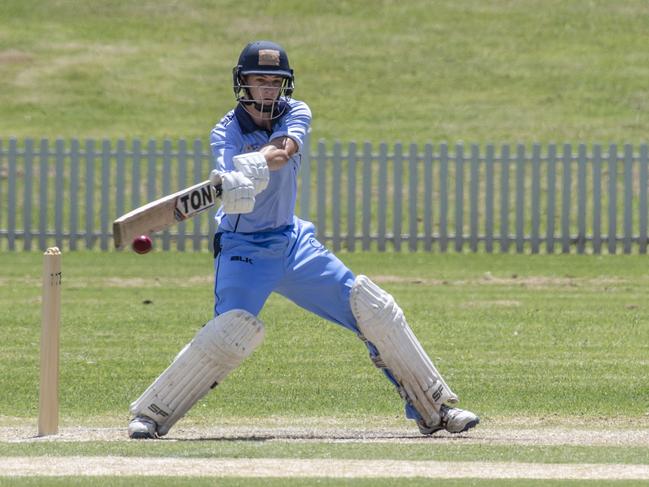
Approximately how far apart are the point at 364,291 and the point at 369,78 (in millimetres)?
23837

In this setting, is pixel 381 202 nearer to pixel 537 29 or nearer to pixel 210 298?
pixel 210 298

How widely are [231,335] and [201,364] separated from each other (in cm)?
24

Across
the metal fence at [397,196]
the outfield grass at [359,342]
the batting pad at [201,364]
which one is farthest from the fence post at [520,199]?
the batting pad at [201,364]

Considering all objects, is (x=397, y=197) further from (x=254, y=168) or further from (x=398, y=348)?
(x=254, y=168)

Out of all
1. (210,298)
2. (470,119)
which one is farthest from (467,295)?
(470,119)

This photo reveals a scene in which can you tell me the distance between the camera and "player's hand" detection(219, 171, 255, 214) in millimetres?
7895

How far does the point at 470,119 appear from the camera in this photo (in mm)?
29469

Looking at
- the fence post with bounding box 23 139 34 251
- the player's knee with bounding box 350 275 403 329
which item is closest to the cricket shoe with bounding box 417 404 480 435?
the player's knee with bounding box 350 275 403 329

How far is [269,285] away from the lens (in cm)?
841

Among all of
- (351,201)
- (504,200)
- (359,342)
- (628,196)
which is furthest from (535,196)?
(359,342)

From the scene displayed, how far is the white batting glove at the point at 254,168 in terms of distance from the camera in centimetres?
800

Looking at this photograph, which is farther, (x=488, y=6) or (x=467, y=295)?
(x=488, y=6)

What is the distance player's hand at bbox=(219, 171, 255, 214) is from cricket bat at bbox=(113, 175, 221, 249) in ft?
0.32

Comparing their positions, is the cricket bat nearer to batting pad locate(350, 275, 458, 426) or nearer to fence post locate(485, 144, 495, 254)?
batting pad locate(350, 275, 458, 426)
